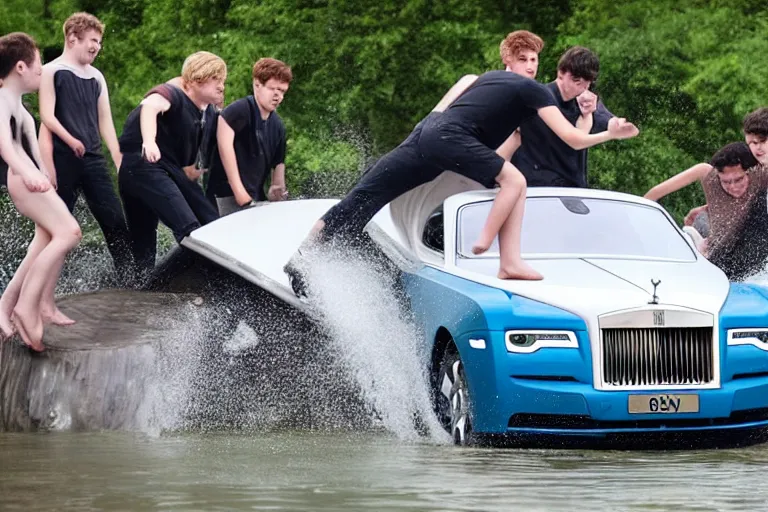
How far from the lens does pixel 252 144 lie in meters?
13.1

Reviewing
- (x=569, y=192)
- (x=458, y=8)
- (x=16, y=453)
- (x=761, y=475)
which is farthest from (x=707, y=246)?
(x=458, y=8)

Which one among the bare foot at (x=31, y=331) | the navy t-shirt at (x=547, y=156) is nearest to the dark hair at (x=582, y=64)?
the navy t-shirt at (x=547, y=156)

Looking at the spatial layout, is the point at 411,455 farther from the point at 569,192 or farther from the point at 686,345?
the point at 569,192

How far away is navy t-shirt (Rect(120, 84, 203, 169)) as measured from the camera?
40.0 feet

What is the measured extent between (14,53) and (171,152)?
2.06 meters

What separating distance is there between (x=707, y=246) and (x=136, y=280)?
4.02m

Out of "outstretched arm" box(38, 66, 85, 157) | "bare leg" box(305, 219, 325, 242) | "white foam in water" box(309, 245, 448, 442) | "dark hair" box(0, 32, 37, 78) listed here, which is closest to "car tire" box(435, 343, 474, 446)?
"white foam in water" box(309, 245, 448, 442)

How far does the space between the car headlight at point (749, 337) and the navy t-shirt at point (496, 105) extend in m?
1.94

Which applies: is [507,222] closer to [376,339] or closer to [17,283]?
[376,339]

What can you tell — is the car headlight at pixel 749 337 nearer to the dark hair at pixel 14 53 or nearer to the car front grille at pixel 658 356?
the car front grille at pixel 658 356

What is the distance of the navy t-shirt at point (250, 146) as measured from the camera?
12938mm

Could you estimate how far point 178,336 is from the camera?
10867mm

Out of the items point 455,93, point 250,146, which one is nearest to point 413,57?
point 250,146

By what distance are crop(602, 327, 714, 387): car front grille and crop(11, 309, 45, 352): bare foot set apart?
11.3 feet
